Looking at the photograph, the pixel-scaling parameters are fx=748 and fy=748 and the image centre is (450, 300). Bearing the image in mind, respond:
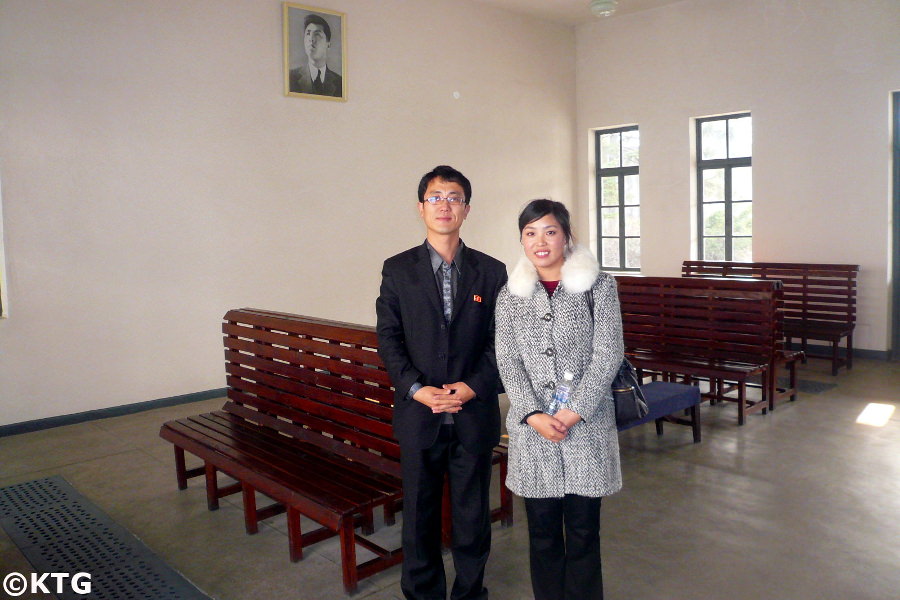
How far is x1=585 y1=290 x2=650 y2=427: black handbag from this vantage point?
7.29 feet

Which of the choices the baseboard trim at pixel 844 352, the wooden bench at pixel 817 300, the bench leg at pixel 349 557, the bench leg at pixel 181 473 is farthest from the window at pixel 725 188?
the bench leg at pixel 349 557

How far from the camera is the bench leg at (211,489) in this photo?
3.57 meters

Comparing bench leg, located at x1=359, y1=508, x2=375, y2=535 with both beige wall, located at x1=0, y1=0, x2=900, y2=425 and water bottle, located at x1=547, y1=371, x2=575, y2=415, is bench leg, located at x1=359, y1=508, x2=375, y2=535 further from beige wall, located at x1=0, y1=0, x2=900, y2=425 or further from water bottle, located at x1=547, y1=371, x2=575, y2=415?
beige wall, located at x1=0, y1=0, x2=900, y2=425

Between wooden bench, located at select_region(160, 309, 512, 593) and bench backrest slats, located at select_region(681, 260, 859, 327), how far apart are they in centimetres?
496

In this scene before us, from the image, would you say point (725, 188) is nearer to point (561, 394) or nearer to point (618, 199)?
point (618, 199)

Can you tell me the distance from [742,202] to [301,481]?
21.6 ft

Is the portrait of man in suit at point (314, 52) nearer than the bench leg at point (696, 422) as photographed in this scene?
No

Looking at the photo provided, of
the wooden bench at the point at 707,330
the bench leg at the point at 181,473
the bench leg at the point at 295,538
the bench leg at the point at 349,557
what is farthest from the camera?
the wooden bench at the point at 707,330

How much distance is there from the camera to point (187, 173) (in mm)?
5891

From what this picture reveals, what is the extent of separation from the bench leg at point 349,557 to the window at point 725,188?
21.4 ft

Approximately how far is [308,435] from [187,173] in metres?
3.27

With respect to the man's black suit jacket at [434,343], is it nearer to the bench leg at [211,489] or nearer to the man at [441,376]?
the man at [441,376]

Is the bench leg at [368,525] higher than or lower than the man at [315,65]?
lower

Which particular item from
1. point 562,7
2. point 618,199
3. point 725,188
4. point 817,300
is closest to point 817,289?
point 817,300
